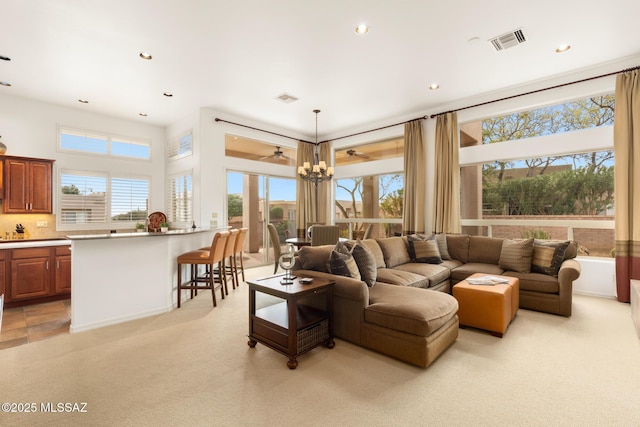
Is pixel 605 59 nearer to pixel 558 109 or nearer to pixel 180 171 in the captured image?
pixel 558 109

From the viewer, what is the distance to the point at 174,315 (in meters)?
3.81

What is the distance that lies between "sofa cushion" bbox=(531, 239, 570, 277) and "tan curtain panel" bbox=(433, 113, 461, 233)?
57.7 inches

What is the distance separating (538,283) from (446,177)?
247cm

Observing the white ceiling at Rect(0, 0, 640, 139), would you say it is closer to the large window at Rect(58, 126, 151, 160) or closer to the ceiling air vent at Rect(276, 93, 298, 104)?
the ceiling air vent at Rect(276, 93, 298, 104)

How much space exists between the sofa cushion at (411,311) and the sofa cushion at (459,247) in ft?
7.80

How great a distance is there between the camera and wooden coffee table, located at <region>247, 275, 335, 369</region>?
2467mm

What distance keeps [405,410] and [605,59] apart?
5.43 m

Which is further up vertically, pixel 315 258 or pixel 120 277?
pixel 315 258

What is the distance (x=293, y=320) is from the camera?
2.45m

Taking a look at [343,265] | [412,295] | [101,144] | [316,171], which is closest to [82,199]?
[101,144]

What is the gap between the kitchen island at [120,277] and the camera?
3.34 metres

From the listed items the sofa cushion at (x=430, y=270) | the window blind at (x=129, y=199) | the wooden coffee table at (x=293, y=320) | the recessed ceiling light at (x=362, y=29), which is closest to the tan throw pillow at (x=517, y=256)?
the sofa cushion at (x=430, y=270)

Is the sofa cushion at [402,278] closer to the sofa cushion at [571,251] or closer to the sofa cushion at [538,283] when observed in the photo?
the sofa cushion at [538,283]

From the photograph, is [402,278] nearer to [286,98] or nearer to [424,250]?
[424,250]
